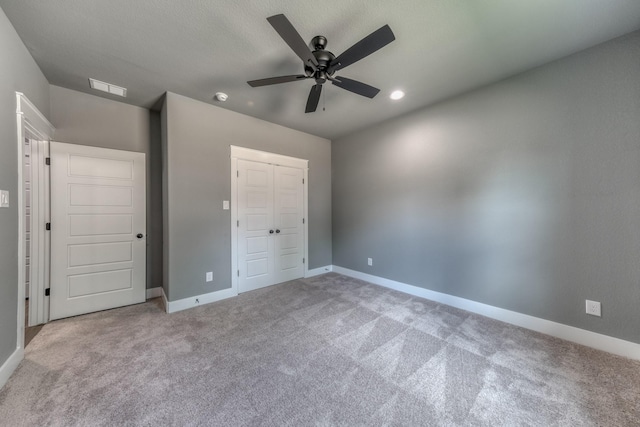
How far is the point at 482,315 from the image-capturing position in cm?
268

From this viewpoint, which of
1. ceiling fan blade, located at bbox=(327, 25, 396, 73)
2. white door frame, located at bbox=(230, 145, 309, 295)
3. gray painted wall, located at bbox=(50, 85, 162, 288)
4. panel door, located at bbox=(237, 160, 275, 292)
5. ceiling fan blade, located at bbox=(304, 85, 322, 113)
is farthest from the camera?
panel door, located at bbox=(237, 160, 275, 292)

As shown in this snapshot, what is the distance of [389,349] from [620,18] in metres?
3.20

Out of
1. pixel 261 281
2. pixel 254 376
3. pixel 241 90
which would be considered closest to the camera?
pixel 254 376

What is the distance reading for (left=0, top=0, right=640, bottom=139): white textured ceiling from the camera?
1.66 metres

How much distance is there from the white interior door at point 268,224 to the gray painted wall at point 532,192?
159 centimetres

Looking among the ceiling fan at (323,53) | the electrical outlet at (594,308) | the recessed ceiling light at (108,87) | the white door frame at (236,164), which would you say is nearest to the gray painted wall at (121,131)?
the recessed ceiling light at (108,87)

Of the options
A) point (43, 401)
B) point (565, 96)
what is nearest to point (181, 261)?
point (43, 401)

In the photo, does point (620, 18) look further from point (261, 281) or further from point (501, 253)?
point (261, 281)

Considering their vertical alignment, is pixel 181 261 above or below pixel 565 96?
below

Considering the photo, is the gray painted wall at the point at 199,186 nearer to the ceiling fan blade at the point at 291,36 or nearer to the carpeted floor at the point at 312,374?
the carpeted floor at the point at 312,374

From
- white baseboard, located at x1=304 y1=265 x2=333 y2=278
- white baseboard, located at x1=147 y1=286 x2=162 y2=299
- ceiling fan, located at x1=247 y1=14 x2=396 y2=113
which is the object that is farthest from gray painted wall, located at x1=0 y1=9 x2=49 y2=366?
white baseboard, located at x1=304 y1=265 x2=333 y2=278

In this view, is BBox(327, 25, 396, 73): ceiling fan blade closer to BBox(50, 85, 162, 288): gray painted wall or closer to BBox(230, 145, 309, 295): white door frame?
BBox(230, 145, 309, 295): white door frame

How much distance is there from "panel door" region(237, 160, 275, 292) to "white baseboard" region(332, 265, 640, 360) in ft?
6.99

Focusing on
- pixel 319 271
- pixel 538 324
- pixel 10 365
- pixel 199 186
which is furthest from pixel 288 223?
pixel 538 324
